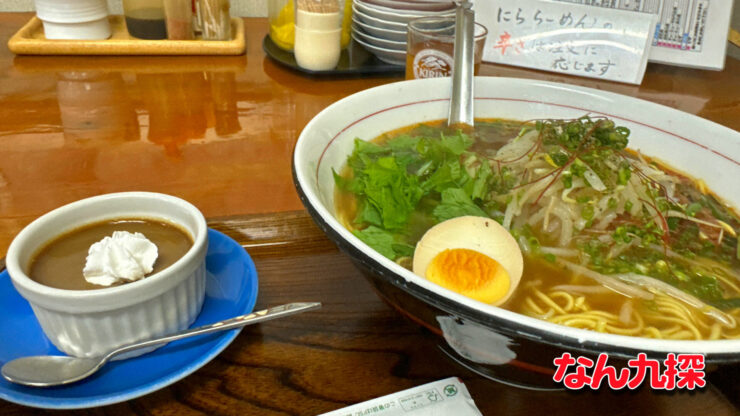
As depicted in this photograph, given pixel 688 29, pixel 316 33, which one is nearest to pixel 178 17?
pixel 316 33

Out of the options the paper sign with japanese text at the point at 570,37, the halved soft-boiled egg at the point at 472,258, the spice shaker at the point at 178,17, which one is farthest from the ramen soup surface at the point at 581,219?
the spice shaker at the point at 178,17

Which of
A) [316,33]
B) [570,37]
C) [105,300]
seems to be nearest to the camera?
[105,300]

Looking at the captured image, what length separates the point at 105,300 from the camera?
2.46 feet

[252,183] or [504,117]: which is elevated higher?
[504,117]

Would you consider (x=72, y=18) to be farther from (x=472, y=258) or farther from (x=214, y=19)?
(x=472, y=258)

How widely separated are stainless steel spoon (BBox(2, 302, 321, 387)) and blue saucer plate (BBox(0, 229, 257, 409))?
14 millimetres

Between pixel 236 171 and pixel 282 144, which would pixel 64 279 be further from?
pixel 282 144

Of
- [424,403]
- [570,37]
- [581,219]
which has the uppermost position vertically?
[570,37]

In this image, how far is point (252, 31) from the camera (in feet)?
7.76

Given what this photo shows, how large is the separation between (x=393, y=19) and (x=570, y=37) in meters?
0.66

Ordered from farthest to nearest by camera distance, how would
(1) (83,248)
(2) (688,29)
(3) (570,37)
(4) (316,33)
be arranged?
(2) (688,29) < (3) (570,37) < (4) (316,33) < (1) (83,248)

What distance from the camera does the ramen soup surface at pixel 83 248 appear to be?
81 centimetres

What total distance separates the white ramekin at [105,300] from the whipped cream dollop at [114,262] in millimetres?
43

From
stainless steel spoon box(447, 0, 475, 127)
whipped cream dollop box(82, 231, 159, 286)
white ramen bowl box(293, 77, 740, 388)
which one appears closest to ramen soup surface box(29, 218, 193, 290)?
whipped cream dollop box(82, 231, 159, 286)
